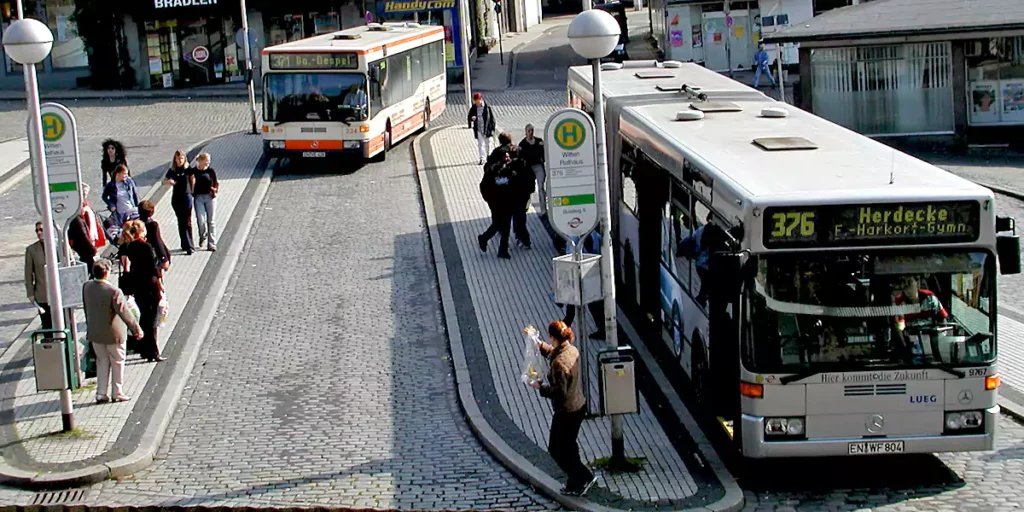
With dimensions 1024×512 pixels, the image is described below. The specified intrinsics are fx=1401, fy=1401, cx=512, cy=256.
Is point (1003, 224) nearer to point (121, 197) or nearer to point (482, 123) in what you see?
point (121, 197)

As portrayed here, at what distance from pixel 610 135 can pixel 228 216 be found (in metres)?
8.40

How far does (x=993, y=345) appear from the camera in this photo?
1096cm

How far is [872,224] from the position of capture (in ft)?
35.5

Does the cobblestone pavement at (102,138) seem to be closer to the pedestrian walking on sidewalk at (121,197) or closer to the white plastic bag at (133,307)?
the pedestrian walking on sidewalk at (121,197)

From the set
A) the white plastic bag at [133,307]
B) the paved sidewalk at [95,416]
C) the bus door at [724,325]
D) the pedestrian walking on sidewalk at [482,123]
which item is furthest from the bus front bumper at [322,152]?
the bus door at [724,325]

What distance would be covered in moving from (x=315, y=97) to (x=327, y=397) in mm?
14864

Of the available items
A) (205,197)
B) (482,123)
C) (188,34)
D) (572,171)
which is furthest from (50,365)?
(188,34)

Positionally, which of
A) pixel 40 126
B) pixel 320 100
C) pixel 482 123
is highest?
pixel 40 126

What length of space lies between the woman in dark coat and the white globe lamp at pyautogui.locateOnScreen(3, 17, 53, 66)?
8.47ft

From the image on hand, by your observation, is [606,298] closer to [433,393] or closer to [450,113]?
[433,393]

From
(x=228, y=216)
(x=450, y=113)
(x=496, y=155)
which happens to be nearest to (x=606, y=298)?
(x=496, y=155)

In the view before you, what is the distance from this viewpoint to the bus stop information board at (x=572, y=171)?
12273 mm

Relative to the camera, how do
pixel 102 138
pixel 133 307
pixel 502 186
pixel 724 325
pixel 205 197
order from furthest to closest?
pixel 102 138, pixel 205 197, pixel 502 186, pixel 133 307, pixel 724 325

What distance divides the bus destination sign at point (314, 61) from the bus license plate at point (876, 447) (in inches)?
743
